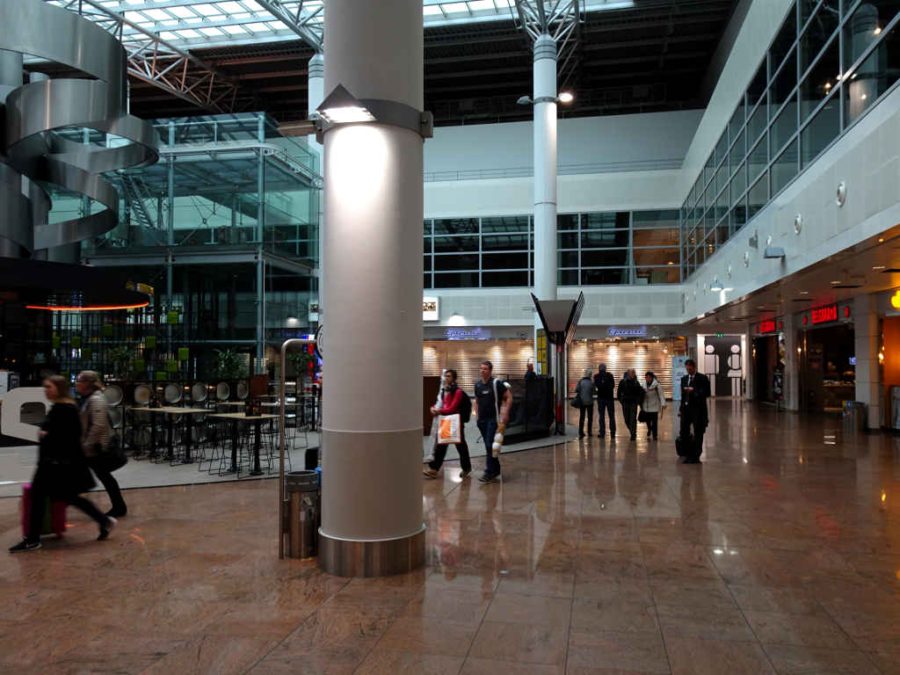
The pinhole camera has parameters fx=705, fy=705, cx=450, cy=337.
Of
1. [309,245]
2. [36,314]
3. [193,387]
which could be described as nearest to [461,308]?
[309,245]

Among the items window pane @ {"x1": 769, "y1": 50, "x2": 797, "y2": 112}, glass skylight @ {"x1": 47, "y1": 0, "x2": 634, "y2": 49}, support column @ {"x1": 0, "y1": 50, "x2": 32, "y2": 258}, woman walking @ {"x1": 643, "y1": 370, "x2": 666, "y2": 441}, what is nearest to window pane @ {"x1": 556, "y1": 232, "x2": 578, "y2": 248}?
glass skylight @ {"x1": 47, "y1": 0, "x2": 634, "y2": 49}

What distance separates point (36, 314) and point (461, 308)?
59.1ft

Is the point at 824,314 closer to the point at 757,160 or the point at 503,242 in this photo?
the point at 757,160

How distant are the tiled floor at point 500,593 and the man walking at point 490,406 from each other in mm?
1336

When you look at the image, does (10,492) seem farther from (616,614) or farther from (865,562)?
(865,562)

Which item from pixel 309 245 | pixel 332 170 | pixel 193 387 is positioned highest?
pixel 309 245

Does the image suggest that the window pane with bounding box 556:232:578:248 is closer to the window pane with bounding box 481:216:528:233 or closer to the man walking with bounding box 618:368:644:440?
the window pane with bounding box 481:216:528:233

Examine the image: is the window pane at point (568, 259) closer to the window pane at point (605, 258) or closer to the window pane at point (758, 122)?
the window pane at point (605, 258)

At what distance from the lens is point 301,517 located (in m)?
5.94

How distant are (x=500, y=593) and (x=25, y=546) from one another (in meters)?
4.27

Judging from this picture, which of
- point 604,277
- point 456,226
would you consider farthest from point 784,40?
point 456,226

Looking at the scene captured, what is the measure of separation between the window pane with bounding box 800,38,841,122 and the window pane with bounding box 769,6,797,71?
5.38 ft

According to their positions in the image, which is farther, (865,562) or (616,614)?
(865,562)

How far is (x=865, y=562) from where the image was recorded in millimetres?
5906
